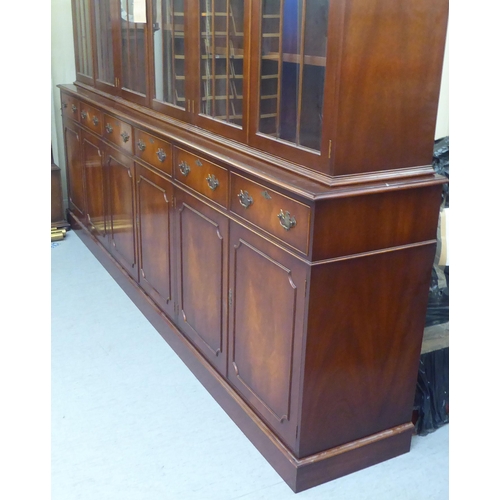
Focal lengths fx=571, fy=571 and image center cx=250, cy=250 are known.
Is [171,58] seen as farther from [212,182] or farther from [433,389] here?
[433,389]

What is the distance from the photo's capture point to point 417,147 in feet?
5.21

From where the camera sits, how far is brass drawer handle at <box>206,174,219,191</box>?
1951 millimetres

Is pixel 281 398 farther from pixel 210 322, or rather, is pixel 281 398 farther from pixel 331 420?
pixel 210 322

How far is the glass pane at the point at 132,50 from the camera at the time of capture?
102 inches

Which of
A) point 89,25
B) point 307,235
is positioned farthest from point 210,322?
point 89,25

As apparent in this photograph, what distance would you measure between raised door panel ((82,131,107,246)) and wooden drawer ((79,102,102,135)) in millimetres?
56

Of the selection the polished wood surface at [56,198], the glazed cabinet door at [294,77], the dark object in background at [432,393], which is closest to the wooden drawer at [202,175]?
the glazed cabinet door at [294,77]

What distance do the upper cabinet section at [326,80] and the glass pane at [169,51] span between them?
15 centimetres

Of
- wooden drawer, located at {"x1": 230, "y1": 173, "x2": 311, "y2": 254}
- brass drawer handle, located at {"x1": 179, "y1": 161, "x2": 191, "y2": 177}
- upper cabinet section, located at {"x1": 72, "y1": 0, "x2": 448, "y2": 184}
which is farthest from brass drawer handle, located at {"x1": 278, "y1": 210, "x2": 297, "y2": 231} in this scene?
brass drawer handle, located at {"x1": 179, "y1": 161, "x2": 191, "y2": 177}

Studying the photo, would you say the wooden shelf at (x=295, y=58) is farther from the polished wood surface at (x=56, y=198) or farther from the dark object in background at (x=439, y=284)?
the polished wood surface at (x=56, y=198)

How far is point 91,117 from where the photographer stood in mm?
3209

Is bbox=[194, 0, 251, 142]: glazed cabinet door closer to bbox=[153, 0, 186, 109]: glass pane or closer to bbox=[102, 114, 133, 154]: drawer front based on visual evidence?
bbox=[153, 0, 186, 109]: glass pane

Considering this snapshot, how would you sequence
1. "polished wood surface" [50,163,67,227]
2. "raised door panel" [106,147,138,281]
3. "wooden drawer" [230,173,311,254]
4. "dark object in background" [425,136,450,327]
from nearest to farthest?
"wooden drawer" [230,173,311,254] → "dark object in background" [425,136,450,327] → "raised door panel" [106,147,138,281] → "polished wood surface" [50,163,67,227]
